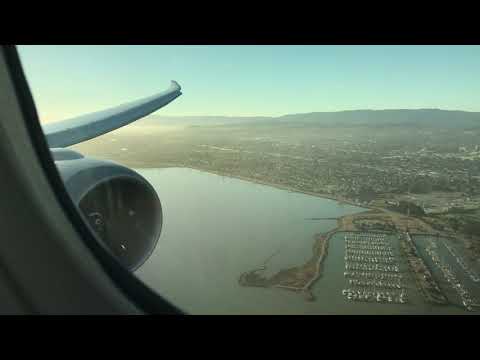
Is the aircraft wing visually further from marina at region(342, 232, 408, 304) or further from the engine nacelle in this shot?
marina at region(342, 232, 408, 304)

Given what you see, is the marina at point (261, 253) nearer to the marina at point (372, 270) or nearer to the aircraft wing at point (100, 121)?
the marina at point (372, 270)

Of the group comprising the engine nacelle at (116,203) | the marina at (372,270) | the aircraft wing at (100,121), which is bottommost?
the marina at (372,270)

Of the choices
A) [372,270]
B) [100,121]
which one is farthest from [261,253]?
[100,121]

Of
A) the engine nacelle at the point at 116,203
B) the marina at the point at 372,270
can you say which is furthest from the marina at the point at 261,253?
the engine nacelle at the point at 116,203

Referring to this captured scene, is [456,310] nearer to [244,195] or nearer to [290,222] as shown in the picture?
[290,222]

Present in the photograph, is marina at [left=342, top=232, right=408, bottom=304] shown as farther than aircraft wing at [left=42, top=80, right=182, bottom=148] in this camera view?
No

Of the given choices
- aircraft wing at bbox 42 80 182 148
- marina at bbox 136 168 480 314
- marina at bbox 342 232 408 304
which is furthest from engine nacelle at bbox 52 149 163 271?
marina at bbox 342 232 408 304
